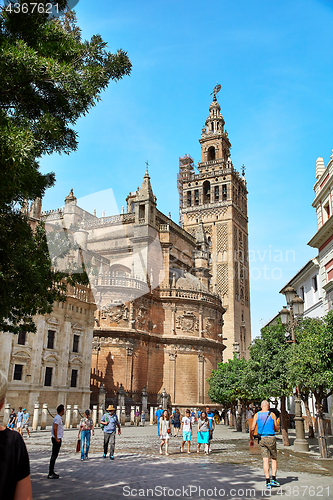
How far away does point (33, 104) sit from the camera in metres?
7.90

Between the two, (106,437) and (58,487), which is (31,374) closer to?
(106,437)

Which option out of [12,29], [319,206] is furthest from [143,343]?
[12,29]

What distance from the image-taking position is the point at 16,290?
8469 millimetres

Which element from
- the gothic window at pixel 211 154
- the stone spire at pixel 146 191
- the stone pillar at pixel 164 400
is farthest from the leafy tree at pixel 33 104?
the gothic window at pixel 211 154

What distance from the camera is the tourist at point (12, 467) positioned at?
8.70 feet

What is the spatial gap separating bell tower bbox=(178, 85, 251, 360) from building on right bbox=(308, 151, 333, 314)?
30.7m

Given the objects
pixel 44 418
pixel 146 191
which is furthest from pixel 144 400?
pixel 146 191

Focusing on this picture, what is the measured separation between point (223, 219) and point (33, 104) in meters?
53.1

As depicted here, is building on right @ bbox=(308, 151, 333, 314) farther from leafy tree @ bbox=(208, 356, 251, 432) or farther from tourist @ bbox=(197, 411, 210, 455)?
tourist @ bbox=(197, 411, 210, 455)

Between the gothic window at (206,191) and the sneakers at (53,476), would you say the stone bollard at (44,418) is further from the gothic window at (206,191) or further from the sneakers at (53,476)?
the gothic window at (206,191)

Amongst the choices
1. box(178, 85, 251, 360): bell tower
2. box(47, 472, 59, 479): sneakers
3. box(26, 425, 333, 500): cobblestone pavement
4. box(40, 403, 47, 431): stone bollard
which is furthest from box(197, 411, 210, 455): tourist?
box(178, 85, 251, 360): bell tower

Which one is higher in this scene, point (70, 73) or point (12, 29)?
point (12, 29)

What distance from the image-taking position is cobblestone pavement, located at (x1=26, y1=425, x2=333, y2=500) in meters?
7.25

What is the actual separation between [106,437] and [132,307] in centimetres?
2183
